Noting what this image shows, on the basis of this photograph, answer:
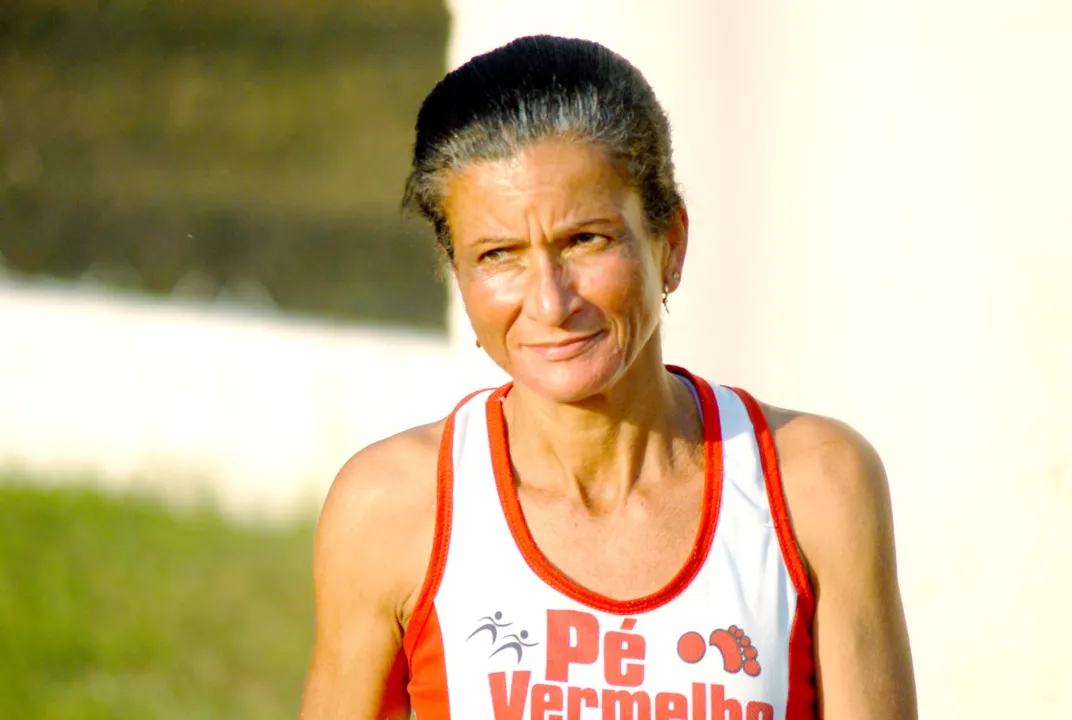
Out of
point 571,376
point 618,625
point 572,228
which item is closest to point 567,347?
point 571,376

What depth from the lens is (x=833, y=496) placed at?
7.11 ft

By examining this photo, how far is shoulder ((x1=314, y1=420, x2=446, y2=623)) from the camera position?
2203mm

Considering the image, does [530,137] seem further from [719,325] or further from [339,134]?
[339,134]

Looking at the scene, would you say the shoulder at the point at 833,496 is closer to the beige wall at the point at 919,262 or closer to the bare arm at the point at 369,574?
the bare arm at the point at 369,574

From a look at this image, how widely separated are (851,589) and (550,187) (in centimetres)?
72

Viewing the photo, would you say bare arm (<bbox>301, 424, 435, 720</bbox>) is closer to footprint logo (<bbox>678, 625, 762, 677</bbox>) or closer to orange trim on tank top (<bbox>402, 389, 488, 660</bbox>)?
orange trim on tank top (<bbox>402, 389, 488, 660</bbox>)

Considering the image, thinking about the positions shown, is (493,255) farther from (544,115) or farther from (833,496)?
(833,496)

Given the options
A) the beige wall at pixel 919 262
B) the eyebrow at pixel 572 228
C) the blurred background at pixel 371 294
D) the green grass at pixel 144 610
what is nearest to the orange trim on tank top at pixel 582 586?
the eyebrow at pixel 572 228

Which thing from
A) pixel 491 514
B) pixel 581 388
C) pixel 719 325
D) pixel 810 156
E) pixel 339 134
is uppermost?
pixel 339 134

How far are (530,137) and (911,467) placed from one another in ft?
4.20

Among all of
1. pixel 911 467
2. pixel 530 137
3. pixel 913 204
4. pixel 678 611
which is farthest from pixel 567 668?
pixel 913 204

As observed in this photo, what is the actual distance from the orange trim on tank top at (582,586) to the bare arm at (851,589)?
0.11m

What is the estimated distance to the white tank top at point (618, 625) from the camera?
2.07m

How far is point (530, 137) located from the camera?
6.71ft
